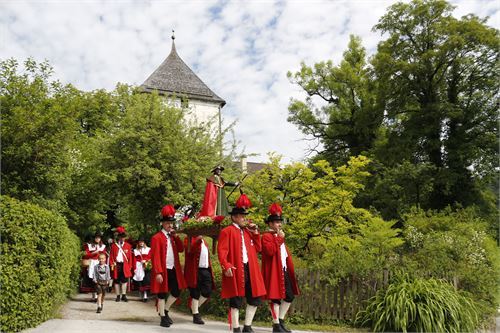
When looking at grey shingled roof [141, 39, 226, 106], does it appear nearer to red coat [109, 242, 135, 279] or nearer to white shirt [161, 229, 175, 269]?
red coat [109, 242, 135, 279]

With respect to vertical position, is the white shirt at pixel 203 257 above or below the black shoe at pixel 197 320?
above

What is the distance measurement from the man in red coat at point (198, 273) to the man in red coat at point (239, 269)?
1.21 meters

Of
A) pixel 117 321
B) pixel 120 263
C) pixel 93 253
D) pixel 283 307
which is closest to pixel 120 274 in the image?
pixel 120 263

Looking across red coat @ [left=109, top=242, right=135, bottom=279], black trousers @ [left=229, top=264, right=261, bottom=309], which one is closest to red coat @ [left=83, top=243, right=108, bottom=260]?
red coat @ [left=109, top=242, right=135, bottom=279]

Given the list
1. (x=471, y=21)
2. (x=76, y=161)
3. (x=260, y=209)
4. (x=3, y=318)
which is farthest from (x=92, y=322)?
(x=471, y=21)

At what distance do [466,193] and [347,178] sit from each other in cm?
1416

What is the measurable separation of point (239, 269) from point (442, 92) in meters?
24.4

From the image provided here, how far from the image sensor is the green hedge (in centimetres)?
689

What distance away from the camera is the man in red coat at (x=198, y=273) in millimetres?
9094

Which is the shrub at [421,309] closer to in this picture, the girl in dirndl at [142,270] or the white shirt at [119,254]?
the girl in dirndl at [142,270]

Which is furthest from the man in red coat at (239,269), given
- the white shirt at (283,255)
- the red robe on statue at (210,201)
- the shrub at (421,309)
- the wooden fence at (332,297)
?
the shrub at (421,309)

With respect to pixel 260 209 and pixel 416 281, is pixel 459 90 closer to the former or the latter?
pixel 260 209

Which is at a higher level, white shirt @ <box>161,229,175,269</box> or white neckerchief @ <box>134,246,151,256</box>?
white shirt @ <box>161,229,175,269</box>

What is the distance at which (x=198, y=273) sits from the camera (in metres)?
9.23
